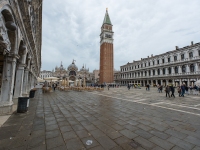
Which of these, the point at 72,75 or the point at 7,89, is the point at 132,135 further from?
the point at 72,75

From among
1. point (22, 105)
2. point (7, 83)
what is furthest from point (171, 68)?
point (7, 83)

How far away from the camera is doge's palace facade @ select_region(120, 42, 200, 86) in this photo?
28000 mm

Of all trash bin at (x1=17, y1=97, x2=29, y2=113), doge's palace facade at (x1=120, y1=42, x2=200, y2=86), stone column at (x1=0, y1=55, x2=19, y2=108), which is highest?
doge's palace facade at (x1=120, y1=42, x2=200, y2=86)

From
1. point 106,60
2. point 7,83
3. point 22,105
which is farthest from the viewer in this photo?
point 106,60

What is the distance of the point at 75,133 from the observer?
9.60 feet

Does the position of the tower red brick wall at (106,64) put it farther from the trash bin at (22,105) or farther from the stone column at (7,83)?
the stone column at (7,83)

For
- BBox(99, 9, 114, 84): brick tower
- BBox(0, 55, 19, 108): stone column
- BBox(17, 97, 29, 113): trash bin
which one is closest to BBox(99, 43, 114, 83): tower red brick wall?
BBox(99, 9, 114, 84): brick tower

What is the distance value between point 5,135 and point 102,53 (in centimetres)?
5331

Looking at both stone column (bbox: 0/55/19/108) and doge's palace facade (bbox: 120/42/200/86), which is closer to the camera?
stone column (bbox: 0/55/19/108)

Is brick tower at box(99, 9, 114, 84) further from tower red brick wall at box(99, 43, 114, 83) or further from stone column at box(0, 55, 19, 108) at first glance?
stone column at box(0, 55, 19, 108)

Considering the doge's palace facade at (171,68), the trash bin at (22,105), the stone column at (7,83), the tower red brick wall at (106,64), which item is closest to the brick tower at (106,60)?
the tower red brick wall at (106,64)

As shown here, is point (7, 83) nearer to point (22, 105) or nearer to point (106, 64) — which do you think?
point (22, 105)

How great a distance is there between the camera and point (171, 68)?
33.8 meters

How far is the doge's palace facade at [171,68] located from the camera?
28000 millimetres
